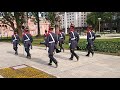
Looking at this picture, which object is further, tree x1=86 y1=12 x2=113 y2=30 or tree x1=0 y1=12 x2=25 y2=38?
tree x1=86 y1=12 x2=113 y2=30

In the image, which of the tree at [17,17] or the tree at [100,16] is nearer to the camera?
the tree at [17,17]

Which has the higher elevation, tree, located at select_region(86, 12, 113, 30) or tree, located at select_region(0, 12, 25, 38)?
tree, located at select_region(86, 12, 113, 30)

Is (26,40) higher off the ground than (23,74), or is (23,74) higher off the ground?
(26,40)

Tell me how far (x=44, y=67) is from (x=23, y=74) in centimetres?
162

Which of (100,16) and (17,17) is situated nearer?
(17,17)

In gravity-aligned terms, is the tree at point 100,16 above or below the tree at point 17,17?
above

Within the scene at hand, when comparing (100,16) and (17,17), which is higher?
(100,16)

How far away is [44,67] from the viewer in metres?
10.3

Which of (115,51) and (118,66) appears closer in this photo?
(118,66)
